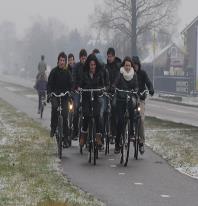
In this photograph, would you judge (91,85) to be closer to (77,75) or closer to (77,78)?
(77,78)

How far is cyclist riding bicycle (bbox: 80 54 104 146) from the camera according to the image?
11289mm

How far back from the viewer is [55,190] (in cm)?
827

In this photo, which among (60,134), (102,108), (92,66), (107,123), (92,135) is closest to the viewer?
(92,135)

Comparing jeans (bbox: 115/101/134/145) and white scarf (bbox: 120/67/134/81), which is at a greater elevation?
white scarf (bbox: 120/67/134/81)

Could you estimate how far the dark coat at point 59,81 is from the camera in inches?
475

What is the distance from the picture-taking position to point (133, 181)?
30.5 feet

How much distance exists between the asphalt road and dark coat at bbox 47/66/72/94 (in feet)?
4.08

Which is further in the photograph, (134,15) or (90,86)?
(134,15)

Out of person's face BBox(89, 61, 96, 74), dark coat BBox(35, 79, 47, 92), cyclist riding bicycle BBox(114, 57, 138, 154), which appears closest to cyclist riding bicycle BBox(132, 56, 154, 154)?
cyclist riding bicycle BBox(114, 57, 138, 154)

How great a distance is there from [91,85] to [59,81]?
3.17 feet

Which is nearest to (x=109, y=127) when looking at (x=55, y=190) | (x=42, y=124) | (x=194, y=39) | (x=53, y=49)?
(x=55, y=190)

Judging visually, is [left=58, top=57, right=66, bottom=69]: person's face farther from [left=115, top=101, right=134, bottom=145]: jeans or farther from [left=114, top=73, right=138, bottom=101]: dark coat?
[left=115, top=101, right=134, bottom=145]: jeans

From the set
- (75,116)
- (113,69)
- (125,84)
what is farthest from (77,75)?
(75,116)

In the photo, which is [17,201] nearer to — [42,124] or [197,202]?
[197,202]
